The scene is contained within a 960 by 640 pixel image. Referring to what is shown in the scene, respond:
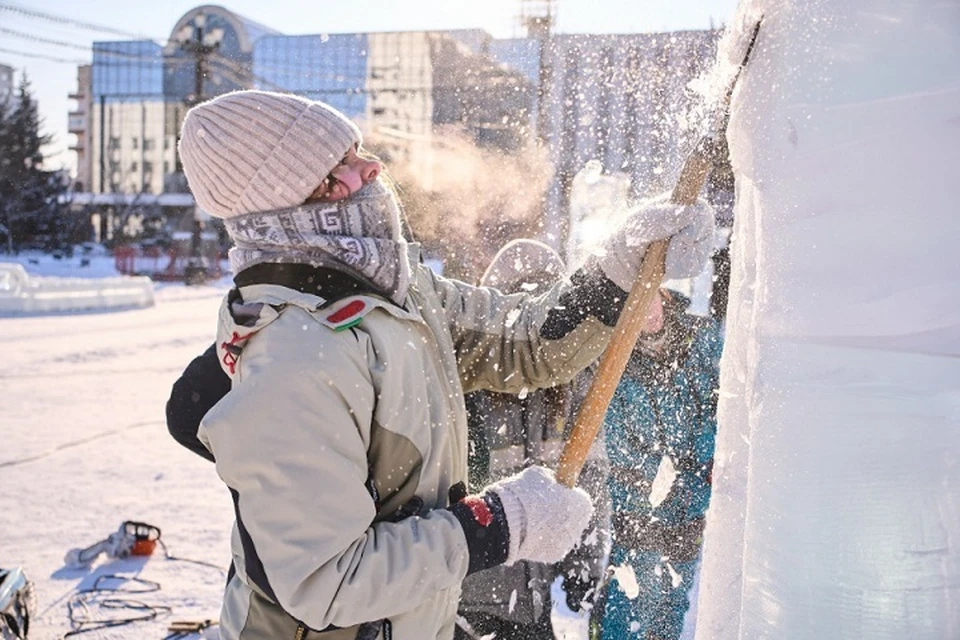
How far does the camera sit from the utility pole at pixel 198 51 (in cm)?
1761

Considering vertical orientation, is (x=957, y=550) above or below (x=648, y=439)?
above

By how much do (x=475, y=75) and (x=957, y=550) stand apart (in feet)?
17.2

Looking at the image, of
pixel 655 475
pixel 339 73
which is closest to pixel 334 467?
pixel 655 475

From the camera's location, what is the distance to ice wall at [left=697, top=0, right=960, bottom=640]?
891 mm

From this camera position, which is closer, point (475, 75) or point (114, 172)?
point (475, 75)

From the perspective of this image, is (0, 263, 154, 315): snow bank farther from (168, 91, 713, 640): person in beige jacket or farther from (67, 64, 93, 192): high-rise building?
(67, 64, 93, 192): high-rise building

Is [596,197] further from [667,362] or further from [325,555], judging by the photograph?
[325,555]

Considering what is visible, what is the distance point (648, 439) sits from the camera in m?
2.41

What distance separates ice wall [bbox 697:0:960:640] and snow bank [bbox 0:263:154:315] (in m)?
14.1

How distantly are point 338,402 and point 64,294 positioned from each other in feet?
48.3

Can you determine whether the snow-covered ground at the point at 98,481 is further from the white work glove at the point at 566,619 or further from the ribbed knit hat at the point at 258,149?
the ribbed knit hat at the point at 258,149

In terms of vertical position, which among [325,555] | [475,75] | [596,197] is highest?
[475,75]

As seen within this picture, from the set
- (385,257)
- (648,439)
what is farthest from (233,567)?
(648,439)

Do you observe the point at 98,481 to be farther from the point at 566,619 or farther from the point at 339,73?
the point at 339,73
